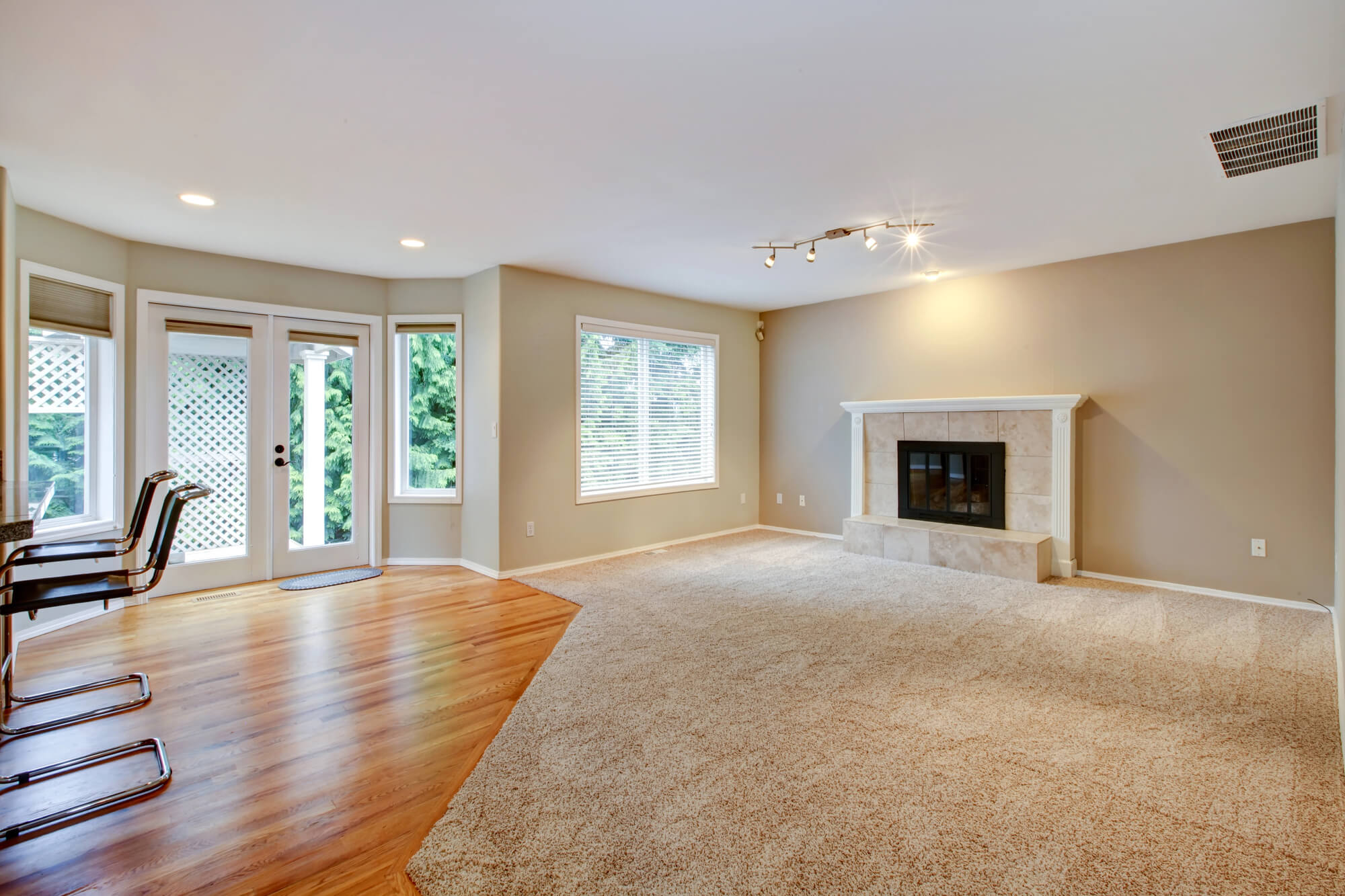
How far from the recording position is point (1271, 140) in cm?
279

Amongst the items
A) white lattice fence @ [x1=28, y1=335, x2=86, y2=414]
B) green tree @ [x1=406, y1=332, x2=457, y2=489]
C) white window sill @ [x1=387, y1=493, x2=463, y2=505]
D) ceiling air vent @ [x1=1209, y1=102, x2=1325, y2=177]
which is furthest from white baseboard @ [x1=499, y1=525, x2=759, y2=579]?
ceiling air vent @ [x1=1209, y1=102, x2=1325, y2=177]

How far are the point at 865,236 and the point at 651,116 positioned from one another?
211 centimetres

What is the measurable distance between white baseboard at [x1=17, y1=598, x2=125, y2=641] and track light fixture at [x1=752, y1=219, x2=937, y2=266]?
4472 mm

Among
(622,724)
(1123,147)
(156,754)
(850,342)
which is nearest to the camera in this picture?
(156,754)

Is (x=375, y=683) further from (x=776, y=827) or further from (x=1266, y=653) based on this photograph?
(x=1266, y=653)

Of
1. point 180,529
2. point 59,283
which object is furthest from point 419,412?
point 59,283

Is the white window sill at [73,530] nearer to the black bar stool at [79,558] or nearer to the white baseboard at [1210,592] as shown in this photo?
the black bar stool at [79,558]

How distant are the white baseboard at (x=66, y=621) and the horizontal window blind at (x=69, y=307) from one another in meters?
1.72

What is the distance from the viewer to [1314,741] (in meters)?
2.29

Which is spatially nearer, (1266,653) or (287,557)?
(1266,653)

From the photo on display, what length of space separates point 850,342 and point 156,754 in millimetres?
5786

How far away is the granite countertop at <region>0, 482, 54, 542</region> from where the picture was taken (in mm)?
1783

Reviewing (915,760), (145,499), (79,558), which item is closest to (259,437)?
(145,499)

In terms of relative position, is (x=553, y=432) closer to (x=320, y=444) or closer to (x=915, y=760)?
(x=320, y=444)
